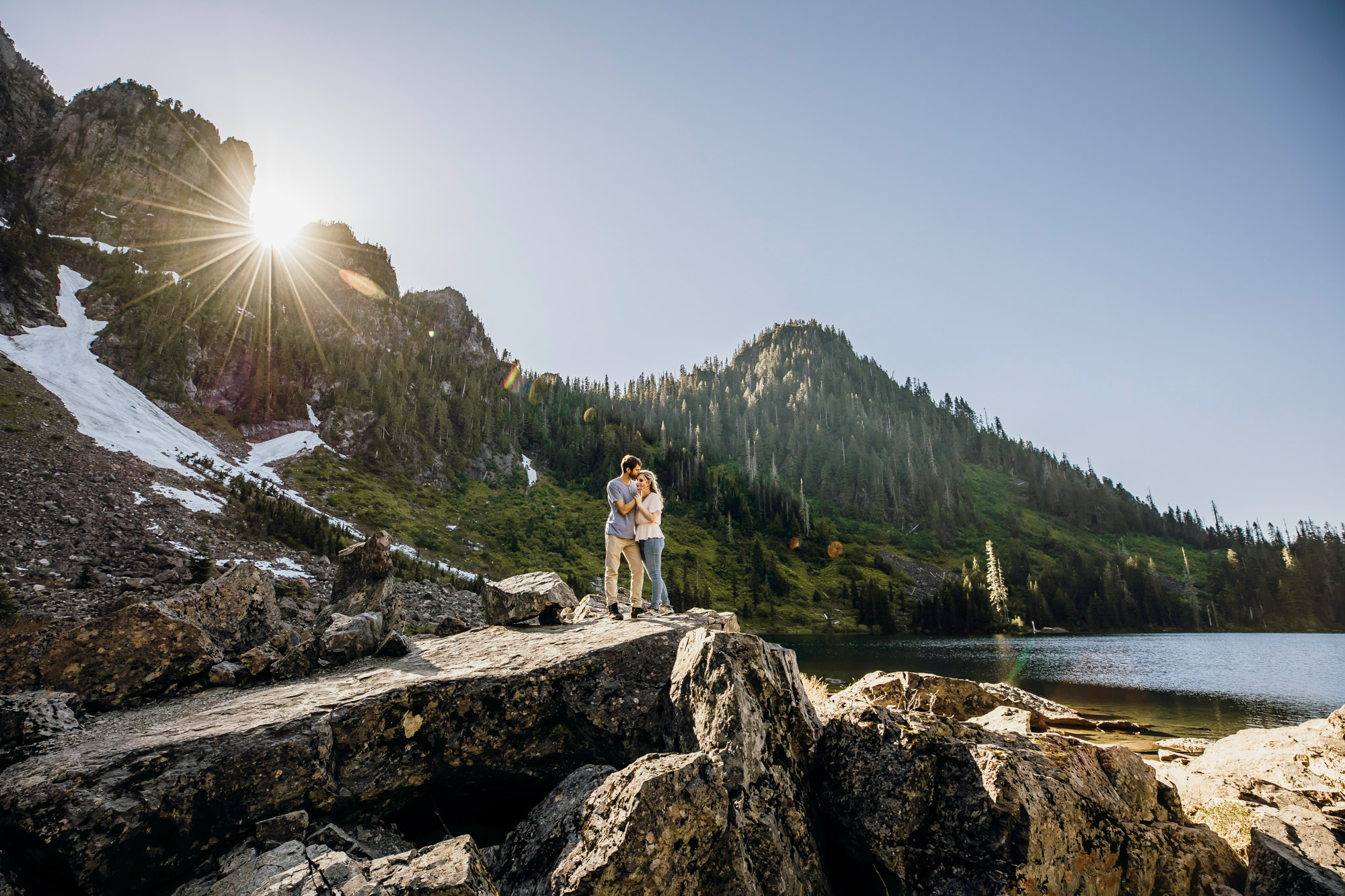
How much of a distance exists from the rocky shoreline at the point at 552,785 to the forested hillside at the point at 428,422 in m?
69.4

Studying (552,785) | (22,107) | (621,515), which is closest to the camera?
(552,785)

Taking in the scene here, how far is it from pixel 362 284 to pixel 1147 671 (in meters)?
→ 170

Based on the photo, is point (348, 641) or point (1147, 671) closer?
point (348, 641)

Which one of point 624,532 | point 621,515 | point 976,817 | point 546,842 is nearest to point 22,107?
point 621,515

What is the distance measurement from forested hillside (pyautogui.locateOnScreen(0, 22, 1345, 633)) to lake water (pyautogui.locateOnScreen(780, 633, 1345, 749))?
31.9m

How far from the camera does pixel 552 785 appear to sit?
294 inches

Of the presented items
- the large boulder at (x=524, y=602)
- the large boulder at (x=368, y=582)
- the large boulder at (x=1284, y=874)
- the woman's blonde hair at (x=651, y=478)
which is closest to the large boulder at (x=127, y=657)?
the large boulder at (x=368, y=582)

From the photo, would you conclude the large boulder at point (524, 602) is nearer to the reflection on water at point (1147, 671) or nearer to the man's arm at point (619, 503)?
the man's arm at point (619, 503)

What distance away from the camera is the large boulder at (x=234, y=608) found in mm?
9438

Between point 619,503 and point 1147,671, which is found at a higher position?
point 619,503

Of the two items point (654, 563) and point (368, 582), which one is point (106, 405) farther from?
point (654, 563)

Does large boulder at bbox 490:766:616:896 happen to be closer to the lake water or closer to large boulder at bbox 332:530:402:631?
large boulder at bbox 332:530:402:631

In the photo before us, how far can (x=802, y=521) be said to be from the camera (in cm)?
15700

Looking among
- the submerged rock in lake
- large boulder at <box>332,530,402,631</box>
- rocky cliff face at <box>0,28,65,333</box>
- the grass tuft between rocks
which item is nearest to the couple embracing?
large boulder at <box>332,530,402,631</box>
